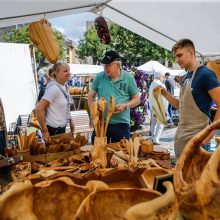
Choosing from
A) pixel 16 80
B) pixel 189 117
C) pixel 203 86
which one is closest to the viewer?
pixel 203 86

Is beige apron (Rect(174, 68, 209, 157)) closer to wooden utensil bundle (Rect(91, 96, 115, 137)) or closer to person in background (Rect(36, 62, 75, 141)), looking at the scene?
wooden utensil bundle (Rect(91, 96, 115, 137))

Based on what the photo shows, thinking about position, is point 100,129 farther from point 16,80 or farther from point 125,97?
point 16,80

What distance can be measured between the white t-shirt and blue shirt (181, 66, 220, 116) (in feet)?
4.13

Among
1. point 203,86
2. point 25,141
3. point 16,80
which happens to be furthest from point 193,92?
point 16,80

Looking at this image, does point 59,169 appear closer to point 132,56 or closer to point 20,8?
point 20,8

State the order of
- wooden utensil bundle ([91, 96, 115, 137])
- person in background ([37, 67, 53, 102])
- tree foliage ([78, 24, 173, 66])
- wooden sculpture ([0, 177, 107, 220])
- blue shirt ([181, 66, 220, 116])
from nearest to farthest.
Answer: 1. wooden sculpture ([0, 177, 107, 220])
2. wooden utensil bundle ([91, 96, 115, 137])
3. blue shirt ([181, 66, 220, 116])
4. person in background ([37, 67, 53, 102])
5. tree foliage ([78, 24, 173, 66])

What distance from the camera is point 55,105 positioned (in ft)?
9.52

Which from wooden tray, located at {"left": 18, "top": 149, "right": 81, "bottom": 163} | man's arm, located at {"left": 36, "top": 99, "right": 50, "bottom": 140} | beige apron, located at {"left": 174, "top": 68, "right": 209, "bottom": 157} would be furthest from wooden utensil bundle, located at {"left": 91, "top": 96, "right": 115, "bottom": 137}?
man's arm, located at {"left": 36, "top": 99, "right": 50, "bottom": 140}

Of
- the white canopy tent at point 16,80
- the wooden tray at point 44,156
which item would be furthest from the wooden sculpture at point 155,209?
the white canopy tent at point 16,80

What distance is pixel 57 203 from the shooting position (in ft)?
2.64

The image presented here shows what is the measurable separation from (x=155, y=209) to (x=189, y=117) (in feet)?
5.82

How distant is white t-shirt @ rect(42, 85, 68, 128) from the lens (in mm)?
2858

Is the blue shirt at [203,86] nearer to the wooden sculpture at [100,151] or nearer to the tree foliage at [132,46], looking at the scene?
the wooden sculpture at [100,151]

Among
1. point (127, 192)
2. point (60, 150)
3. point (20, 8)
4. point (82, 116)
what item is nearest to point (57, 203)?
point (127, 192)
